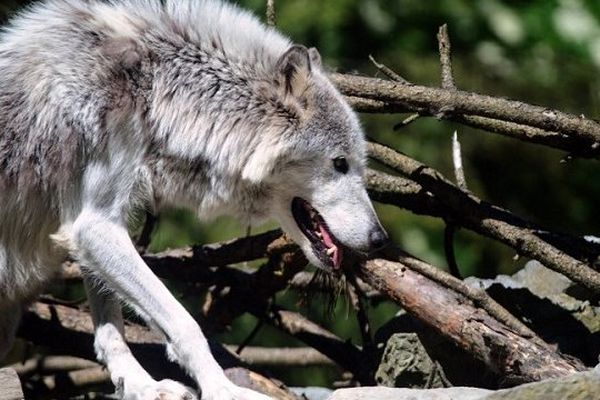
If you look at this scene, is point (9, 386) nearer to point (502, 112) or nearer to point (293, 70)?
point (293, 70)

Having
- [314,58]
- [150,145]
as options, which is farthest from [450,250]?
[150,145]

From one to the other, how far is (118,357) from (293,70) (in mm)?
1324

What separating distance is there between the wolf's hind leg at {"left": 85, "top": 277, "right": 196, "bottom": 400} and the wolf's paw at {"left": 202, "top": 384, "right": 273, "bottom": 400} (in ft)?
0.31

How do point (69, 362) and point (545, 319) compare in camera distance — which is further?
point (69, 362)

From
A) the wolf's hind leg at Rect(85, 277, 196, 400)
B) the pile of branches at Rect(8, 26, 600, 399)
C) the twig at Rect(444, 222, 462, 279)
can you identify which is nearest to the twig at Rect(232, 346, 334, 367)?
the pile of branches at Rect(8, 26, 600, 399)

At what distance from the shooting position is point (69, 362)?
7.48 metres

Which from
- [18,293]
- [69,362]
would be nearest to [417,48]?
[69,362]

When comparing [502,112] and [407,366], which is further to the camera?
[407,366]

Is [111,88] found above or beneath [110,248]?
above

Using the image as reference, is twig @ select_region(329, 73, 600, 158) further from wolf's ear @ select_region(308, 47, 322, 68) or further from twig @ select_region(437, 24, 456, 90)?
wolf's ear @ select_region(308, 47, 322, 68)

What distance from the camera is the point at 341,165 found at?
5926 millimetres

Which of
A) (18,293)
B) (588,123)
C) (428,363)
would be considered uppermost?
(588,123)

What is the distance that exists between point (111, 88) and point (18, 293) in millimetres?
1041

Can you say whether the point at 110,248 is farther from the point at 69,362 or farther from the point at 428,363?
the point at 69,362
